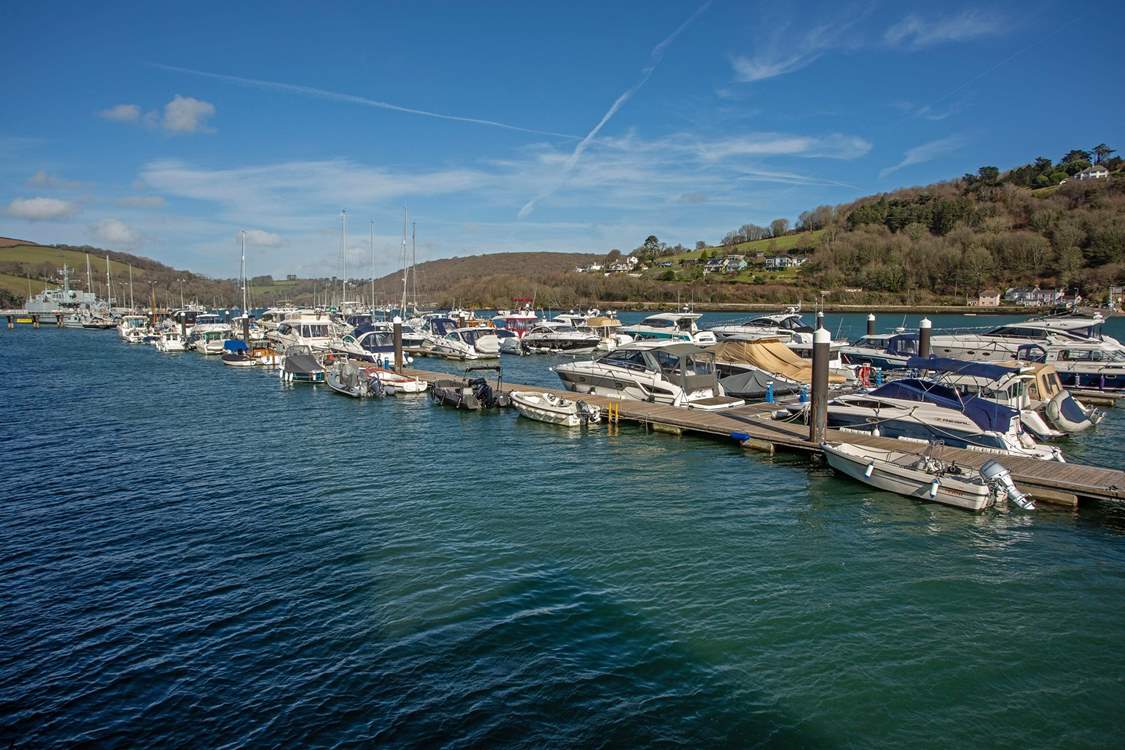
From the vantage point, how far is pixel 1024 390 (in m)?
24.2

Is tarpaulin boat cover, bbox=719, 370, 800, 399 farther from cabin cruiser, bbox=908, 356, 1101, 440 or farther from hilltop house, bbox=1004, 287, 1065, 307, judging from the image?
hilltop house, bbox=1004, 287, 1065, 307

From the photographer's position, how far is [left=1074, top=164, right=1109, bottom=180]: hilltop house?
157 meters

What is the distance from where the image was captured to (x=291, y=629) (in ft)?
36.6

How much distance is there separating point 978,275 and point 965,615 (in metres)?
143

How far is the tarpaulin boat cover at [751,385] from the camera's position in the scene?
3039 centimetres

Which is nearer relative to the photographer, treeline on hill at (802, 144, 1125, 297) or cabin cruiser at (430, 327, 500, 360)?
cabin cruiser at (430, 327, 500, 360)

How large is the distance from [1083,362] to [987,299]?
112901mm

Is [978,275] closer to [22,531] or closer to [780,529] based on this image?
[780,529]

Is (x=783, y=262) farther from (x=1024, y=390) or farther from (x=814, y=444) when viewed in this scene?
(x=814, y=444)

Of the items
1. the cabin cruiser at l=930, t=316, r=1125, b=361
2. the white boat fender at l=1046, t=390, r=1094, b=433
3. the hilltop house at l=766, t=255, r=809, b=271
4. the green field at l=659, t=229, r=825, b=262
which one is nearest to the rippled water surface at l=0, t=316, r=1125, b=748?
the white boat fender at l=1046, t=390, r=1094, b=433

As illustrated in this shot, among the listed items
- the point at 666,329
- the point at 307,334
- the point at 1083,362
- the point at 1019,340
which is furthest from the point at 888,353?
the point at 307,334

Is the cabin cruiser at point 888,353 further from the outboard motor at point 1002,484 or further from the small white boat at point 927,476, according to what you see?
the outboard motor at point 1002,484

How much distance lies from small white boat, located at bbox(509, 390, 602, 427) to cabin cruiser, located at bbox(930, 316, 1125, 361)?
2038 centimetres

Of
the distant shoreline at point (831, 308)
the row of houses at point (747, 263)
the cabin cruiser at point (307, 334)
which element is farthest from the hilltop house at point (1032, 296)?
the cabin cruiser at point (307, 334)
